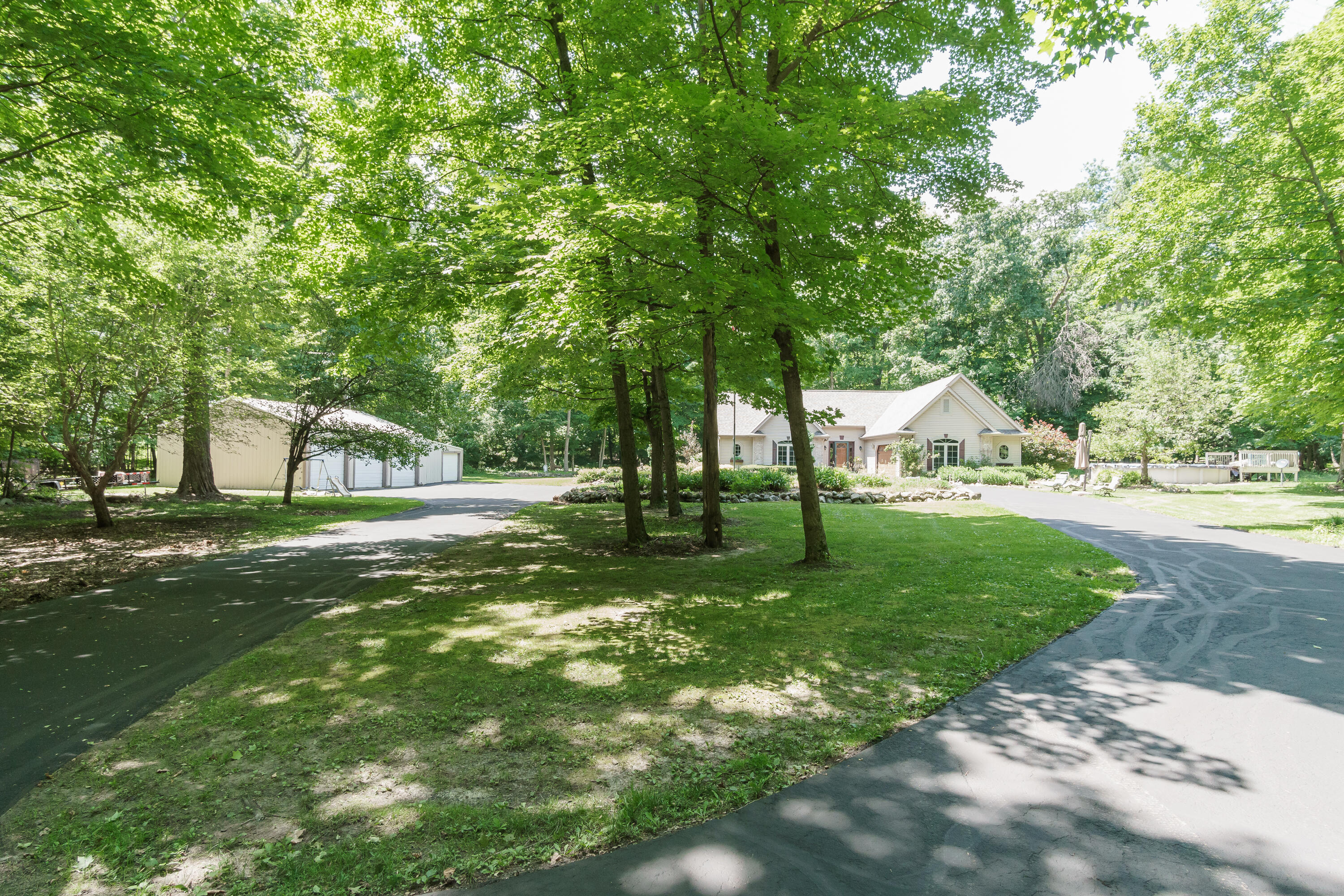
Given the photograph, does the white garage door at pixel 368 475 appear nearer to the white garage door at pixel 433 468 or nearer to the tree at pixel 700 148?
the white garage door at pixel 433 468

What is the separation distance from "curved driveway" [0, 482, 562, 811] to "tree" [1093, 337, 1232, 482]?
29446 mm

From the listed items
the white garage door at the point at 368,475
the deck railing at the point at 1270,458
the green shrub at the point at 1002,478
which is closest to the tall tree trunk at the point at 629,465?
the white garage door at the point at 368,475

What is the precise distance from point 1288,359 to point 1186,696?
553 inches

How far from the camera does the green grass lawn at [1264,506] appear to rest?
43.7 ft

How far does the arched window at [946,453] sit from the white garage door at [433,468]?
29.2 meters

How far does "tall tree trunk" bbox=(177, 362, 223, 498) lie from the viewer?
45.4 ft

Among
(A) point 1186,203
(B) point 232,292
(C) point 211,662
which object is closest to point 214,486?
(B) point 232,292

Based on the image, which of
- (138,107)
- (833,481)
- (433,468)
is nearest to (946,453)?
(833,481)

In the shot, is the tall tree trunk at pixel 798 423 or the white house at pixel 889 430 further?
the white house at pixel 889 430

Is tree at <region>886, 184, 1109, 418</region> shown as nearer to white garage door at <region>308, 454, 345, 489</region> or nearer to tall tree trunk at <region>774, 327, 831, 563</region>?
white garage door at <region>308, 454, 345, 489</region>

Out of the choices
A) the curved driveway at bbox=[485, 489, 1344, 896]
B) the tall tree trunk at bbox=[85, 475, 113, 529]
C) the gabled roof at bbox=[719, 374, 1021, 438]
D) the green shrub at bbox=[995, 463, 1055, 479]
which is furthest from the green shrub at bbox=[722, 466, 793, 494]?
the curved driveway at bbox=[485, 489, 1344, 896]

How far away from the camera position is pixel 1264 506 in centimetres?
1912

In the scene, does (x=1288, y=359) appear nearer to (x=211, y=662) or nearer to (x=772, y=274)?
(x=772, y=274)

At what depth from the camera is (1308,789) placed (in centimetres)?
348
